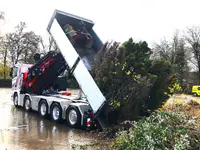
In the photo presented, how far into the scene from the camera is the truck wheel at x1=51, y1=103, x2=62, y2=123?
9913 mm

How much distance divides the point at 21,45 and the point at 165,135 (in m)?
39.7

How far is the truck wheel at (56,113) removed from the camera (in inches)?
390

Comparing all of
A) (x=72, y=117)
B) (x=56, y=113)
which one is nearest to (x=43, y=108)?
(x=56, y=113)

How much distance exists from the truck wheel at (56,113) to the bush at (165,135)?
524 centimetres

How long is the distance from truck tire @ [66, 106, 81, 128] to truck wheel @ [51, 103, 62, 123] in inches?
21.1

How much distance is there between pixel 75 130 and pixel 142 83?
2989 mm

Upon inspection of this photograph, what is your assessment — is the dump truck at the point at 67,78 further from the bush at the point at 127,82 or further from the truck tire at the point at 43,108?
the bush at the point at 127,82

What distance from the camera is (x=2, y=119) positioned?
10219 mm

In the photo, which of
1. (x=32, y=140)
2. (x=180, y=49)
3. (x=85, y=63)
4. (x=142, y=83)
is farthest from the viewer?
(x=180, y=49)

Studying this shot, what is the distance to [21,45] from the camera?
135 feet

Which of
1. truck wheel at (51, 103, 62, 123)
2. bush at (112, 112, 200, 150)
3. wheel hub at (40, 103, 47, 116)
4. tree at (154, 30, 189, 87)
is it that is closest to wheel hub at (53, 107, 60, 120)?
truck wheel at (51, 103, 62, 123)

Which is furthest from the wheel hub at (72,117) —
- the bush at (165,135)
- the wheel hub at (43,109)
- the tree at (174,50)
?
the tree at (174,50)

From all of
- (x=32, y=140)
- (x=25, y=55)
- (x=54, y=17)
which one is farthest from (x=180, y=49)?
(x=32, y=140)

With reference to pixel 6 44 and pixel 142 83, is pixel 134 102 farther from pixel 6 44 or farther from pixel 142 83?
pixel 6 44
